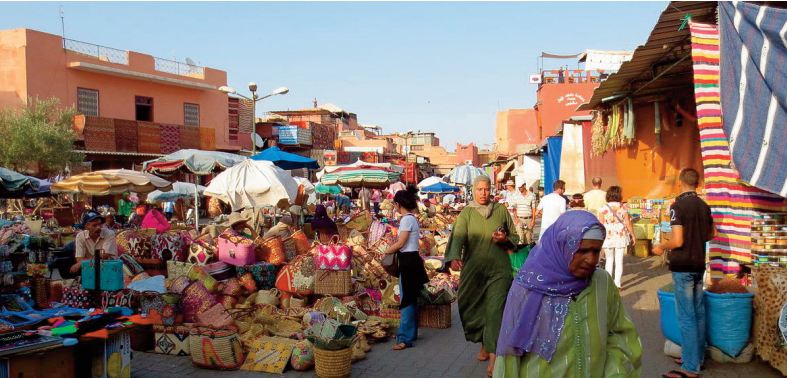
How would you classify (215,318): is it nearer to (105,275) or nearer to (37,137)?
(105,275)

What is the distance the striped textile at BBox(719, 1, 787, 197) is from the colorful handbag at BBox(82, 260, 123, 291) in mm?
6147

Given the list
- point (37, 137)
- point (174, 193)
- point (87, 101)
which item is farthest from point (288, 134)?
point (37, 137)

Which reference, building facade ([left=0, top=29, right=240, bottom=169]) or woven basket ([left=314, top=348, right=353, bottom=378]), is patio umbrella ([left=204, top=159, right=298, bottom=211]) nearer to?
woven basket ([left=314, top=348, right=353, bottom=378])

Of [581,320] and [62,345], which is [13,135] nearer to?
[62,345]

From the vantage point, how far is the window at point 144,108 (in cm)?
3116

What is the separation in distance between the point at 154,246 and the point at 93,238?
1773 mm

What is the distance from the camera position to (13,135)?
24438 millimetres

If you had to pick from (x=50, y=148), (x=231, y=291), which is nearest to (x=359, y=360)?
(x=231, y=291)

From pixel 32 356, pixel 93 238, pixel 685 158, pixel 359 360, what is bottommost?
pixel 359 360

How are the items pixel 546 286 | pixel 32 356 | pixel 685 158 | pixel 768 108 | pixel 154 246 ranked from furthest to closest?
pixel 685 158, pixel 154 246, pixel 768 108, pixel 32 356, pixel 546 286

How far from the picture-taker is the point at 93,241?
731cm

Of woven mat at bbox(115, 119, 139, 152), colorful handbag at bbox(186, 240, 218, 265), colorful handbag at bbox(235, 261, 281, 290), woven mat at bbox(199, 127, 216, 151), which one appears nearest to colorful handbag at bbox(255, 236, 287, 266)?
colorful handbag at bbox(235, 261, 281, 290)

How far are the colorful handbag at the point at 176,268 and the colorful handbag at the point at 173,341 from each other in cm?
193

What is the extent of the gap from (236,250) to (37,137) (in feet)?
67.1
